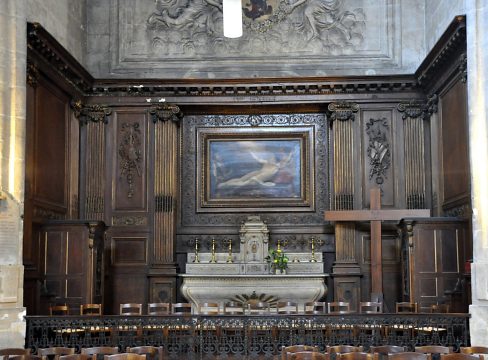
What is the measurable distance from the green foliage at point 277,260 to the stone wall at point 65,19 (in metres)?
6.45

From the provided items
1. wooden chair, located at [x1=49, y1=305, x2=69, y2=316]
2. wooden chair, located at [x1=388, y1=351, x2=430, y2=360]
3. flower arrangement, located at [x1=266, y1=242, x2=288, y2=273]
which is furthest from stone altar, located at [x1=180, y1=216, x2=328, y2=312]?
wooden chair, located at [x1=388, y1=351, x2=430, y2=360]

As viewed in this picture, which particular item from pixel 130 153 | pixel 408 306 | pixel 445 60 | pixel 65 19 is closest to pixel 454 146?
pixel 445 60

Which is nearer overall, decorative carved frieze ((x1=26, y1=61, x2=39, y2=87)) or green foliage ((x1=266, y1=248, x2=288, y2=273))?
decorative carved frieze ((x1=26, y1=61, x2=39, y2=87))

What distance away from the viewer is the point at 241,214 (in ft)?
61.8

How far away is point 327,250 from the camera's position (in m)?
18.5

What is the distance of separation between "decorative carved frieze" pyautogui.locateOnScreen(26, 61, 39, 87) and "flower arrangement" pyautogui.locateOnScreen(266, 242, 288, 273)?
646cm

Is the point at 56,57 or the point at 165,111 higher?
the point at 56,57

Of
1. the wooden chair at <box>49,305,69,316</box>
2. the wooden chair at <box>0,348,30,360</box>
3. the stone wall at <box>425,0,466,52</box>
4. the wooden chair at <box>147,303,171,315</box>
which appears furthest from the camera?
the stone wall at <box>425,0,466,52</box>

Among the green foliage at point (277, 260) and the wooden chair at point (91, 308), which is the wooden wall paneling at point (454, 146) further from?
the wooden chair at point (91, 308)

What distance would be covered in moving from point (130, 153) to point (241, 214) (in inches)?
119

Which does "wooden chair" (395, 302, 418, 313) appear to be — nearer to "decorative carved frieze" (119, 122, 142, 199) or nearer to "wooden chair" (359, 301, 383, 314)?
"wooden chair" (359, 301, 383, 314)

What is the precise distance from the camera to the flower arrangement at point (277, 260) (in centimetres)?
1742

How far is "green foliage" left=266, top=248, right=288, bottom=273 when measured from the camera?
17422 millimetres

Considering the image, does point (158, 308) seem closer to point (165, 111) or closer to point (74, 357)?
point (165, 111)
